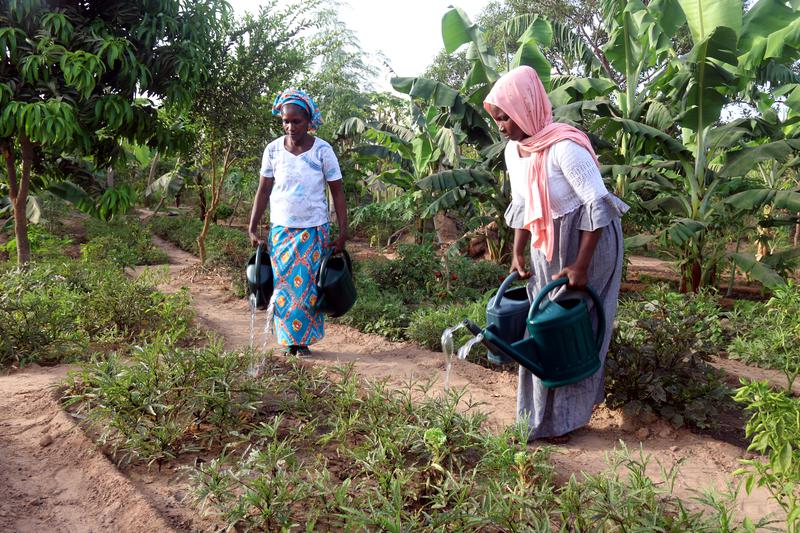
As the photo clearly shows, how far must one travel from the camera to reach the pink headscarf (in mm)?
2631

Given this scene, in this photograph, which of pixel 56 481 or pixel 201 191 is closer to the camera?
pixel 56 481

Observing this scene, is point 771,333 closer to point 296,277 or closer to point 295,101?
point 296,277

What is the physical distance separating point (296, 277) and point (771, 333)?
4048mm

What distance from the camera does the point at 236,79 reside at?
25.2 feet

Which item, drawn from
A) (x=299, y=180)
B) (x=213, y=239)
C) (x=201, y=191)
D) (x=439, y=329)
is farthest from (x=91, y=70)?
(x=201, y=191)

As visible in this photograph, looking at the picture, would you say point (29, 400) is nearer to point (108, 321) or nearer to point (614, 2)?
point (108, 321)

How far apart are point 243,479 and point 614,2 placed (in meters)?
7.45

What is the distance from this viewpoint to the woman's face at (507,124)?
2699mm

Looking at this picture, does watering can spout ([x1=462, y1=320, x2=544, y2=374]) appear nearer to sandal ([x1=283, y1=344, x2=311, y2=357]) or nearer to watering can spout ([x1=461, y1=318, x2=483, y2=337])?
watering can spout ([x1=461, y1=318, x2=483, y2=337])

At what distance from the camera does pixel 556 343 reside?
2.64 metres

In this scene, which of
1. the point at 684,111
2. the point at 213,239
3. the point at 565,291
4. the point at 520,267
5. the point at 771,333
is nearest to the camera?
the point at 565,291

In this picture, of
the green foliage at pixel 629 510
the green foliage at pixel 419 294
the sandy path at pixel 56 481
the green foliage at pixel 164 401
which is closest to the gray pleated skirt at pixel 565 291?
the green foliage at pixel 629 510

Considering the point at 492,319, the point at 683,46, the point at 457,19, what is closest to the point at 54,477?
the point at 492,319

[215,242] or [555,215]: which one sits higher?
[555,215]
